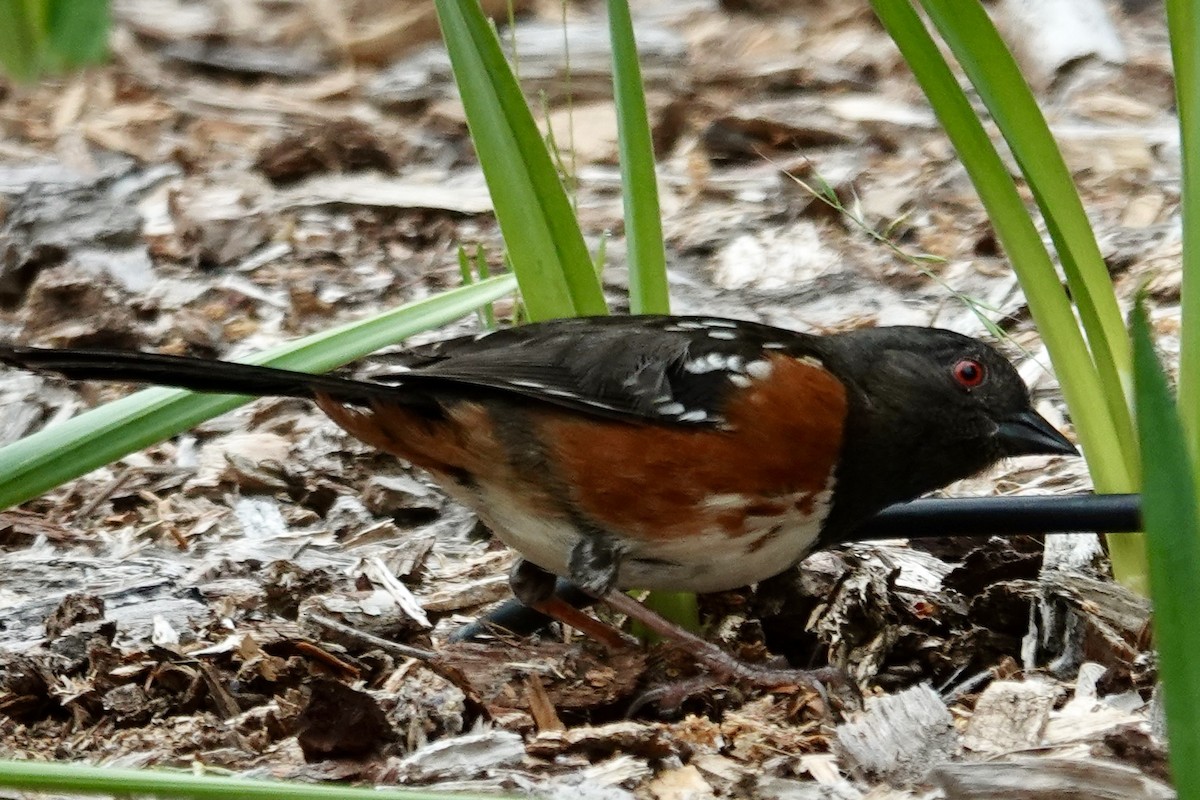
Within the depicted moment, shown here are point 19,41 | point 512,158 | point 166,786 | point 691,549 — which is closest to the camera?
point 166,786

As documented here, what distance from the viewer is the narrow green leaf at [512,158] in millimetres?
2670

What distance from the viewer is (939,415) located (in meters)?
2.74

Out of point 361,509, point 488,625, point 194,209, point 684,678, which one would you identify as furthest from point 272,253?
point 684,678

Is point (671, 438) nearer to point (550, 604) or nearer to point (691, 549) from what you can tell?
point (691, 549)

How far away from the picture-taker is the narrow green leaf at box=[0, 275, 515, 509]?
224cm

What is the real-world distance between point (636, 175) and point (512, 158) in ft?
0.73

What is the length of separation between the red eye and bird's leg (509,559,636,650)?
2.44 ft

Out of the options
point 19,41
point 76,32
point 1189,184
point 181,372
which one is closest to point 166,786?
point 181,372

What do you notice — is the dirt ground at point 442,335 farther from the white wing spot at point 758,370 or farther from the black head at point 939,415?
the white wing spot at point 758,370

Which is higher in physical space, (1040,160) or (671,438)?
(1040,160)

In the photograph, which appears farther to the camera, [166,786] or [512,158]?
[512,158]

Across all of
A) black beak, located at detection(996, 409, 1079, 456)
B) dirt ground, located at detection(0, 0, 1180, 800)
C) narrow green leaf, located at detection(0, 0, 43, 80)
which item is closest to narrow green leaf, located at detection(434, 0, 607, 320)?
dirt ground, located at detection(0, 0, 1180, 800)

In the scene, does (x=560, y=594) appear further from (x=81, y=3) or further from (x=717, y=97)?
(x=81, y=3)

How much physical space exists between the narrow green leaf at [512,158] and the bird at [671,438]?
0.50 feet
